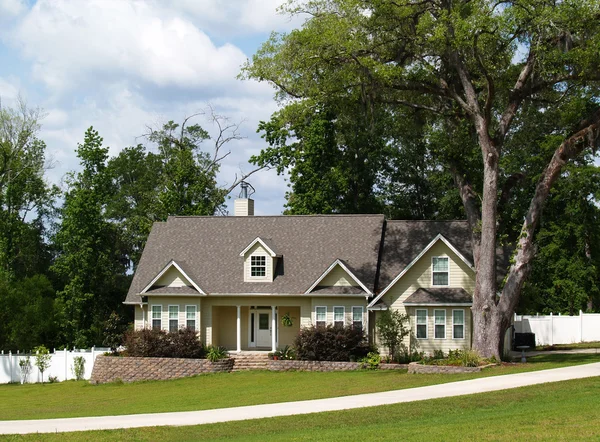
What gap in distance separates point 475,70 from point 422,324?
10.7m

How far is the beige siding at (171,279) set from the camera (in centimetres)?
3766

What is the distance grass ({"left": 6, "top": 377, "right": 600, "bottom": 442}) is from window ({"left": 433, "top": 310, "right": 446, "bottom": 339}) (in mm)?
14167

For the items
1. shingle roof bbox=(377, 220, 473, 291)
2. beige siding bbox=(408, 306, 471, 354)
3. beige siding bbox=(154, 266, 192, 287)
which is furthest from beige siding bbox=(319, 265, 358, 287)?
beige siding bbox=(154, 266, 192, 287)

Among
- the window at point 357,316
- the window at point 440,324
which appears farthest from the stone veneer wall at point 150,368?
the window at point 440,324

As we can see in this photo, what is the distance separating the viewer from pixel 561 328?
1718 inches

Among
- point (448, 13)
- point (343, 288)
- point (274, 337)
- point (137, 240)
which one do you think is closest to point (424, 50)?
point (448, 13)

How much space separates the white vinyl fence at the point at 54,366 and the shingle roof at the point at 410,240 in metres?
13.3

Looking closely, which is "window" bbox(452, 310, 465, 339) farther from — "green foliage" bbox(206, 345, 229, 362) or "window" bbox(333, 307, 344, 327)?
"green foliage" bbox(206, 345, 229, 362)

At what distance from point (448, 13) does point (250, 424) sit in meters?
17.1

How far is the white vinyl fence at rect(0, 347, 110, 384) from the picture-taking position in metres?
37.4

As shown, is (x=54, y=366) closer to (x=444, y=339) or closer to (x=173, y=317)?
(x=173, y=317)

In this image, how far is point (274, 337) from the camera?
121 ft

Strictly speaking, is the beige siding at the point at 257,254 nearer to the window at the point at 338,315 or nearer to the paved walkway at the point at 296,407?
the window at the point at 338,315

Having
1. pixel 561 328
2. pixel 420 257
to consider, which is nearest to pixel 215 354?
pixel 420 257
